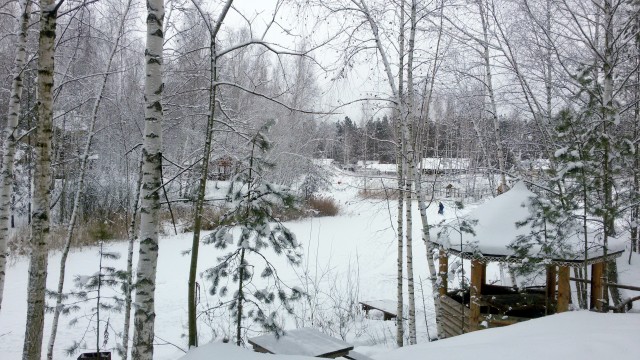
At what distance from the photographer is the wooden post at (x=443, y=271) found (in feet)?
22.3

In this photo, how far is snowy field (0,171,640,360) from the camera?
4.16 meters

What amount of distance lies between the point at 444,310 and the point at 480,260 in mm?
1511

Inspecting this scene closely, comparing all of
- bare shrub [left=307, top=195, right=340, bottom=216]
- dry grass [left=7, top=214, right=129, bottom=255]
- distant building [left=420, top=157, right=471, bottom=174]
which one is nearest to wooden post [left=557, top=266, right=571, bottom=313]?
distant building [left=420, top=157, right=471, bottom=174]

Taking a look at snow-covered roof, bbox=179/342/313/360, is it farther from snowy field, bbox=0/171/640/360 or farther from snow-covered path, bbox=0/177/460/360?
snow-covered path, bbox=0/177/460/360

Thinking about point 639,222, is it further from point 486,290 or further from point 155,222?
point 155,222

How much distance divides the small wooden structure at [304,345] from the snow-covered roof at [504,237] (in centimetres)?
273

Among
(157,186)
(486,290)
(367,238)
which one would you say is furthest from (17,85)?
(367,238)

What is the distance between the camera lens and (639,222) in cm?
596

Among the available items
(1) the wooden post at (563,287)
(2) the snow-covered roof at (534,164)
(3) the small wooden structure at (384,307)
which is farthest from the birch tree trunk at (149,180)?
(2) the snow-covered roof at (534,164)

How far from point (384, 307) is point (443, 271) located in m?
2.69

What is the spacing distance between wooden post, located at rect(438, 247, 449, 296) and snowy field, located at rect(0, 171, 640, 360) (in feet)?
1.68

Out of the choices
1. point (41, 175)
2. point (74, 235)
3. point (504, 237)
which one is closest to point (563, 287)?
point (504, 237)

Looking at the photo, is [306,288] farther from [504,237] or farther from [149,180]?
[149,180]

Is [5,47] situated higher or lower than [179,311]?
higher
